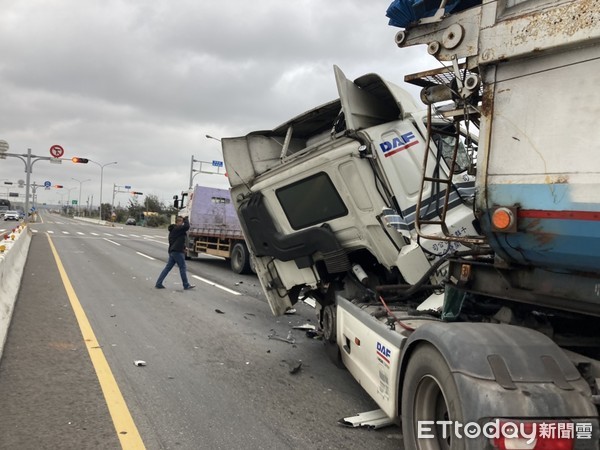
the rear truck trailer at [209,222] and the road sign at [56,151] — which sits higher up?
the road sign at [56,151]

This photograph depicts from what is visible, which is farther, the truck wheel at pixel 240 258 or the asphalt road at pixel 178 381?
the truck wheel at pixel 240 258

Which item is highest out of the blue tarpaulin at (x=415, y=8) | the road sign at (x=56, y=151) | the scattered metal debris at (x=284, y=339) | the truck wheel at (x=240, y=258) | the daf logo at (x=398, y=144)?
the road sign at (x=56, y=151)

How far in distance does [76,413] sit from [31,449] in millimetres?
600

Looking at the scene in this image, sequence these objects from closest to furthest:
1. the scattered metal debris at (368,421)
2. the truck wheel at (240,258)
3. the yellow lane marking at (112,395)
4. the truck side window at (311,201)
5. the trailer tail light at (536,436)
Answer: the trailer tail light at (536,436), the yellow lane marking at (112,395), the scattered metal debris at (368,421), the truck side window at (311,201), the truck wheel at (240,258)

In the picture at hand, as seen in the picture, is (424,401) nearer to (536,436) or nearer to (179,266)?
(536,436)

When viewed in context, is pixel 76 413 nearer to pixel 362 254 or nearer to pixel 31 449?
pixel 31 449

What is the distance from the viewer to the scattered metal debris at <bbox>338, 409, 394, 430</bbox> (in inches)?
151

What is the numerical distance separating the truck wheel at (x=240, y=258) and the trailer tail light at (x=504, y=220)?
12.2 meters

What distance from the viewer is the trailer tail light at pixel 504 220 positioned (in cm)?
249

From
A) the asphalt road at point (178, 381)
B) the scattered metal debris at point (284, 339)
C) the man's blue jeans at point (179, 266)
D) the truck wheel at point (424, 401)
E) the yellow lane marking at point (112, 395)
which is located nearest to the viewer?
the truck wheel at point (424, 401)

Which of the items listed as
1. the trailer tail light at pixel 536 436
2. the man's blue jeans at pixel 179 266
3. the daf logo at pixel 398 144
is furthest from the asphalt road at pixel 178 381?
the daf logo at pixel 398 144

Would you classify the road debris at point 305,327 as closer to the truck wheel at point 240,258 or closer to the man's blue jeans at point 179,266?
the man's blue jeans at point 179,266

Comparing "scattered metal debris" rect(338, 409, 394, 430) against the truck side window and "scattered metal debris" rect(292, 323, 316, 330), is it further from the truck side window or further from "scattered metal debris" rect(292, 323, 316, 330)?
"scattered metal debris" rect(292, 323, 316, 330)

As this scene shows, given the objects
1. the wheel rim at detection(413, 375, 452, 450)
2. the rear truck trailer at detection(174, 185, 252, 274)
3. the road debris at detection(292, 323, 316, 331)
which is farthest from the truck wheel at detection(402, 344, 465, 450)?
the rear truck trailer at detection(174, 185, 252, 274)
